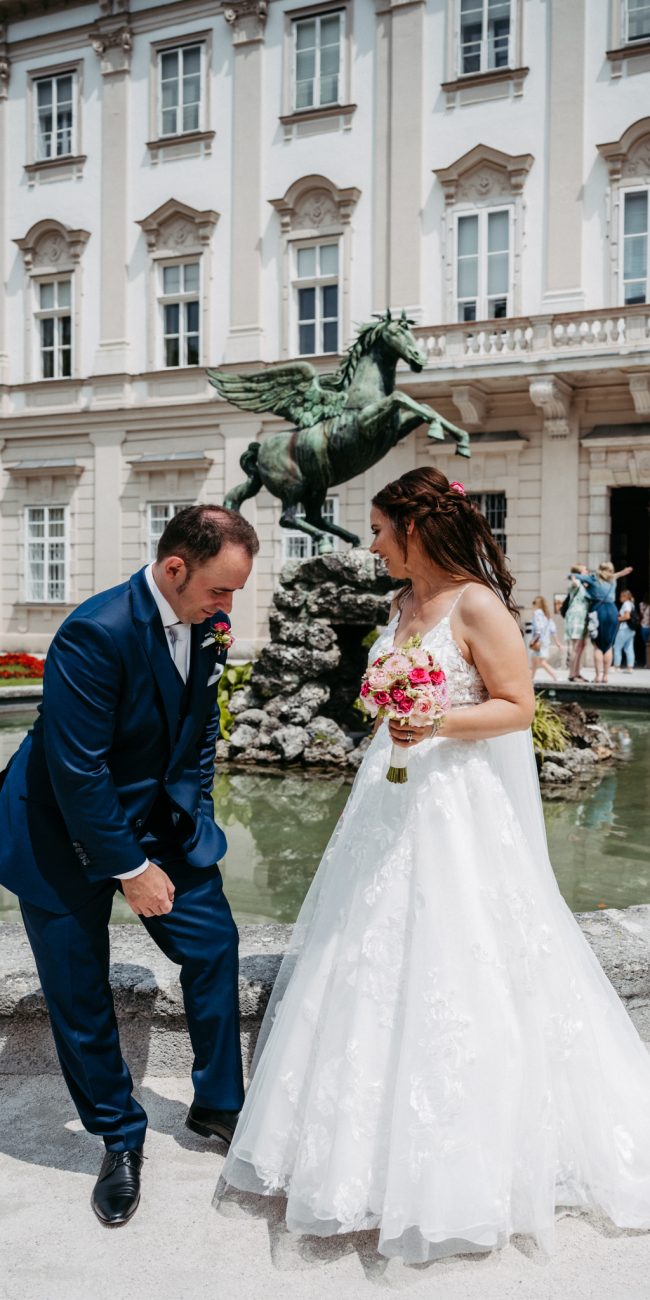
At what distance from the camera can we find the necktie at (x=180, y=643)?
93.6 inches

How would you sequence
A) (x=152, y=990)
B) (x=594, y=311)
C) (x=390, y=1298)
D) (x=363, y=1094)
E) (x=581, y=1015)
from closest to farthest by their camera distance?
1. (x=390, y=1298)
2. (x=363, y=1094)
3. (x=581, y=1015)
4. (x=152, y=990)
5. (x=594, y=311)

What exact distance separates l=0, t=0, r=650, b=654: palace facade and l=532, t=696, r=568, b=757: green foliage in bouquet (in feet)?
32.2

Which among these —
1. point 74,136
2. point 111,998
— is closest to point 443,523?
point 111,998

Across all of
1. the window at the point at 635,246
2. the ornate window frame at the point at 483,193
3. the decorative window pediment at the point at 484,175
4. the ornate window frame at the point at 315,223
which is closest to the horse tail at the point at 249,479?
the ornate window frame at the point at 483,193

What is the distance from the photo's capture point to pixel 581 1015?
7.55 feet

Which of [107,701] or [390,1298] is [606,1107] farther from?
[107,701]

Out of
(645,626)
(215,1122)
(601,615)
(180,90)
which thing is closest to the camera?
(215,1122)

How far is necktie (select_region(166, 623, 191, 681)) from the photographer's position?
238 centimetres

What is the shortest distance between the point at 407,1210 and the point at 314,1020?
1.39 feet

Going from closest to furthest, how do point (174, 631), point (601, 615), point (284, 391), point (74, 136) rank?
point (174, 631) → point (284, 391) → point (601, 615) → point (74, 136)

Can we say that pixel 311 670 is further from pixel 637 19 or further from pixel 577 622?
pixel 637 19

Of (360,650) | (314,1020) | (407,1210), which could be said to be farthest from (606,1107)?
(360,650)

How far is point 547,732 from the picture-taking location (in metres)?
7.30

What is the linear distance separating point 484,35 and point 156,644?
18350mm
